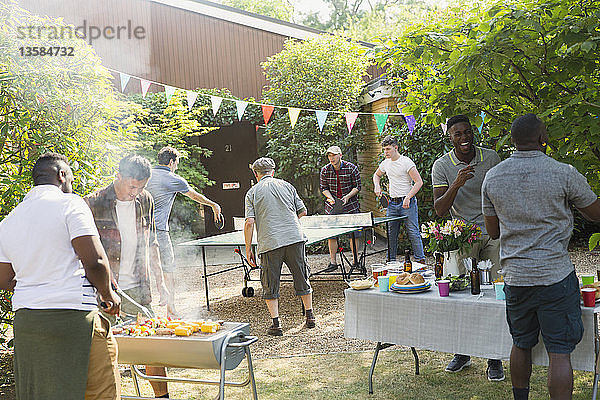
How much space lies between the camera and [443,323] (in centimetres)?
398

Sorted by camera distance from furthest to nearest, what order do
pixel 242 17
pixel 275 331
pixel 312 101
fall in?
pixel 242 17 < pixel 312 101 < pixel 275 331

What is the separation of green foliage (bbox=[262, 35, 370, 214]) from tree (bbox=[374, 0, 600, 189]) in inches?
314

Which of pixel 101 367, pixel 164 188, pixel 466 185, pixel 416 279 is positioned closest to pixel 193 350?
pixel 101 367

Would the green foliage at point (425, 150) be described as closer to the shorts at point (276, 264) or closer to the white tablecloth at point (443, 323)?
the shorts at point (276, 264)

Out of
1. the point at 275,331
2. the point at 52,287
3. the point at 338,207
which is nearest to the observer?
the point at 52,287

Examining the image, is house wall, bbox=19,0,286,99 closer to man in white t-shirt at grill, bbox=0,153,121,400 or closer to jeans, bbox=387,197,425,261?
jeans, bbox=387,197,425,261

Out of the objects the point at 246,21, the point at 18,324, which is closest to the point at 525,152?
the point at 18,324

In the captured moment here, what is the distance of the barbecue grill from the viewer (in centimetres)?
355

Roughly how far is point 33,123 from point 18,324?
7.28 ft

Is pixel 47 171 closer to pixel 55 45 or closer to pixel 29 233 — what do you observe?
pixel 29 233

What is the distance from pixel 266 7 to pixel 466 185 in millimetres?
32412

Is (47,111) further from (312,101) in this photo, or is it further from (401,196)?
(312,101)

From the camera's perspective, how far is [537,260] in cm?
326

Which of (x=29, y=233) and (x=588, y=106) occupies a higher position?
(x=588, y=106)
